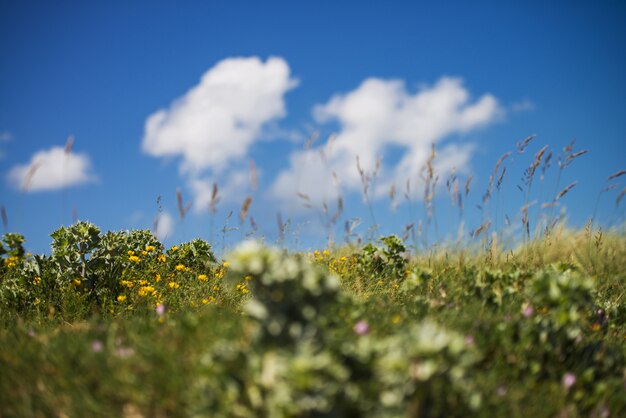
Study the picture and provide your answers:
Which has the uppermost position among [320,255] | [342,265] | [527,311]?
[320,255]

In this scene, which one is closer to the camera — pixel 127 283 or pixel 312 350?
pixel 312 350

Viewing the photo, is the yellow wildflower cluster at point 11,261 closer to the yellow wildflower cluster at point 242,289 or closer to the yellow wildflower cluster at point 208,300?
the yellow wildflower cluster at point 208,300

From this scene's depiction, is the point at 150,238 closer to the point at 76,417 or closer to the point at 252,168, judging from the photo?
the point at 252,168

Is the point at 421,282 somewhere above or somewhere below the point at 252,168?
below

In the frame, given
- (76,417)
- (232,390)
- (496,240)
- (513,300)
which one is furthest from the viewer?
(496,240)

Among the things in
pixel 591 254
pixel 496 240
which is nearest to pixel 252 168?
pixel 496 240

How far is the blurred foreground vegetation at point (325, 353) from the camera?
2.46m

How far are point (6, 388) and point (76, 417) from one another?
0.59 meters

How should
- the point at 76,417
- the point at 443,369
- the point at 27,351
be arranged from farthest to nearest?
1. the point at 27,351
2. the point at 76,417
3. the point at 443,369

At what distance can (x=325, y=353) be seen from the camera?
2.49 meters

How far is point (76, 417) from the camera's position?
284 cm

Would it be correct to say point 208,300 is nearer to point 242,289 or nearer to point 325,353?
point 242,289

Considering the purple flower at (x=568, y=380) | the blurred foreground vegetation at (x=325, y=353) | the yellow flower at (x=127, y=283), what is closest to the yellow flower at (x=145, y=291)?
the blurred foreground vegetation at (x=325, y=353)

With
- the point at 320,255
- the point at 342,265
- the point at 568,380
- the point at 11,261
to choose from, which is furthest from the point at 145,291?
the point at 568,380
